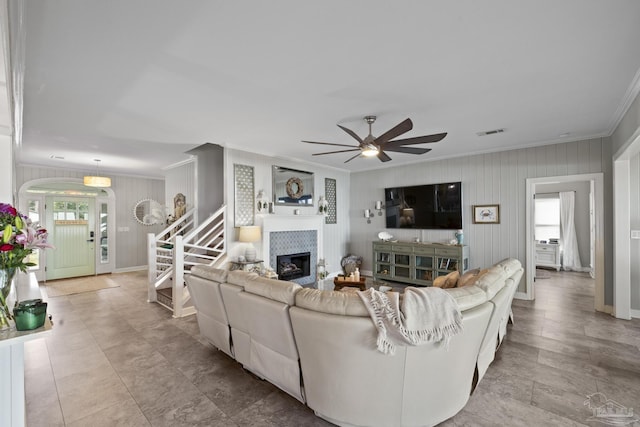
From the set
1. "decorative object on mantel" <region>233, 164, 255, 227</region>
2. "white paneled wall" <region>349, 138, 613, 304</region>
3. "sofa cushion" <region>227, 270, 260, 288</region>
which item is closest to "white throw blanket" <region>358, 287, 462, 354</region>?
"sofa cushion" <region>227, 270, 260, 288</region>

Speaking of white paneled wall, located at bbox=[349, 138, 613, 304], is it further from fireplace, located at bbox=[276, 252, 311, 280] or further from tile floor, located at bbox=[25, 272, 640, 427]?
fireplace, located at bbox=[276, 252, 311, 280]

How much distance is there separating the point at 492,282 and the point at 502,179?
12.1 feet

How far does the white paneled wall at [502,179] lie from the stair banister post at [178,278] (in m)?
4.40

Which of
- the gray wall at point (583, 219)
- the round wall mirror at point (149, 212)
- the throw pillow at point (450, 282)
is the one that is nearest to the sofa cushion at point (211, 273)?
the throw pillow at point (450, 282)

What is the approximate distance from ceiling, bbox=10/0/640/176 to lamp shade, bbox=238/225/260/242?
1539mm

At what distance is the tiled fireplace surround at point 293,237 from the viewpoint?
17.6ft

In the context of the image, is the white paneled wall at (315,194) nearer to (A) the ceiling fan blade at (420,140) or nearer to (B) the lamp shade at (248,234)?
(B) the lamp shade at (248,234)

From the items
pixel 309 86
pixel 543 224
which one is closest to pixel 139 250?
pixel 309 86

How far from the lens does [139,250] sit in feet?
26.2

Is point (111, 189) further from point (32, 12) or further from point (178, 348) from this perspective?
point (32, 12)

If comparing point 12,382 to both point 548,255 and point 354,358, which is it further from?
point 548,255

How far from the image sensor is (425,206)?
239 inches

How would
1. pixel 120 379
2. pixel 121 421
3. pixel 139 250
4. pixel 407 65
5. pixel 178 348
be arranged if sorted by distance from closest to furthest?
1. pixel 121 421
2. pixel 407 65
3. pixel 120 379
4. pixel 178 348
5. pixel 139 250

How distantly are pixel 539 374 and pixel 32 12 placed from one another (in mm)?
4627
